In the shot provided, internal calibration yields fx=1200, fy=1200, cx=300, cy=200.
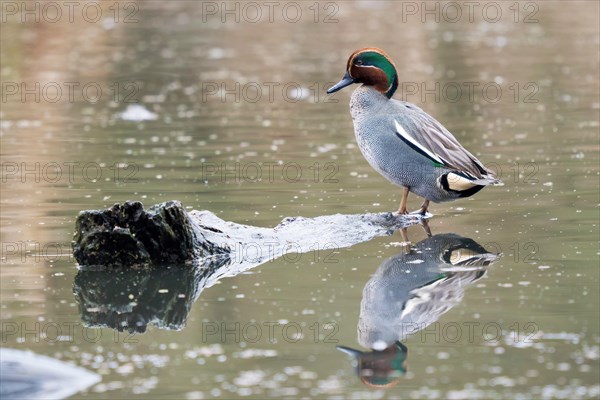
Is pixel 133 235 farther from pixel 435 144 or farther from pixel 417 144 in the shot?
pixel 435 144

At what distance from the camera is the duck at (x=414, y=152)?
8984 millimetres

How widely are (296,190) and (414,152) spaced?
71.1 inches

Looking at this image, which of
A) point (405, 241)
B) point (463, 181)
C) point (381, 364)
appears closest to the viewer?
point (381, 364)

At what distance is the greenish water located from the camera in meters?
5.73

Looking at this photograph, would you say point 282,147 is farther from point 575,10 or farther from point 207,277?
point 575,10

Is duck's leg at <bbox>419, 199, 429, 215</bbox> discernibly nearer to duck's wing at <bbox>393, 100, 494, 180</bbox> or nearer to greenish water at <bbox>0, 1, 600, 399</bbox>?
greenish water at <bbox>0, 1, 600, 399</bbox>

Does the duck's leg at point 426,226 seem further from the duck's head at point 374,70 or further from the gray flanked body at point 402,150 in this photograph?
the duck's head at point 374,70

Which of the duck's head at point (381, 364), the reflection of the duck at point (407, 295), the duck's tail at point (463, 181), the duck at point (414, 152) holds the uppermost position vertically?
the duck at point (414, 152)

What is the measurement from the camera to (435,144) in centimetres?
906

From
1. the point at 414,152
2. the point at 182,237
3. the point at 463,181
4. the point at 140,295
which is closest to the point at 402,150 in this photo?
the point at 414,152

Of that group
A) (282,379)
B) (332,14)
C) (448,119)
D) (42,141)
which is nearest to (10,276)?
(282,379)

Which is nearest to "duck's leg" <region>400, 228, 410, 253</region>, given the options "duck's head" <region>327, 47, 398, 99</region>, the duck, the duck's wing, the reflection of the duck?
the reflection of the duck

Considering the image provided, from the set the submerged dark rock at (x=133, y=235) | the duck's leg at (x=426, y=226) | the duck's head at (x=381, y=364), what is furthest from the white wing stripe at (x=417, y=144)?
the duck's head at (x=381, y=364)

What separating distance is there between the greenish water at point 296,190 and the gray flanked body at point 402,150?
349 mm
